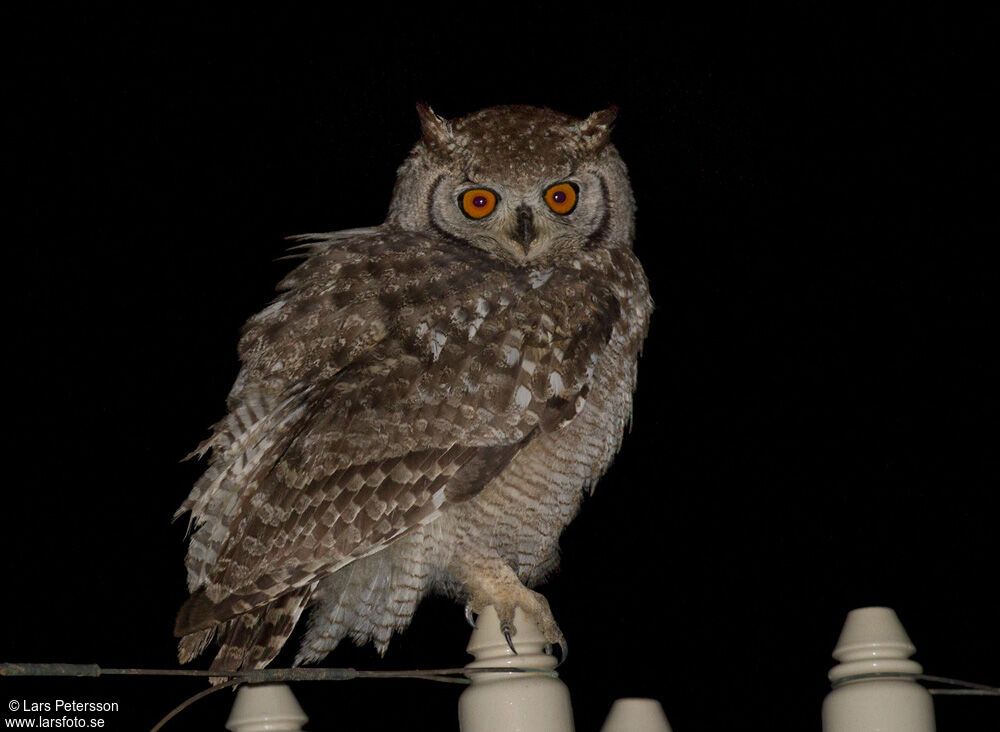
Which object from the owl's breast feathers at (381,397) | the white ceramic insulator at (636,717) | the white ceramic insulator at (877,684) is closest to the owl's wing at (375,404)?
the owl's breast feathers at (381,397)

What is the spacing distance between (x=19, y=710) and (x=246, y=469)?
0.64 m

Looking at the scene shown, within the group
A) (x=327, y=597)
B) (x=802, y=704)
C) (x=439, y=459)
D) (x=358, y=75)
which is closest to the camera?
(x=439, y=459)

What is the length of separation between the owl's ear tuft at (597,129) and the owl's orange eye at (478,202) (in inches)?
7.9

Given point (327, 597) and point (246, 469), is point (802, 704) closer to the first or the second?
point (327, 597)

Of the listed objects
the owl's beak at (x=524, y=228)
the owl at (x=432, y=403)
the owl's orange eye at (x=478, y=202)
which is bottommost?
the owl at (x=432, y=403)

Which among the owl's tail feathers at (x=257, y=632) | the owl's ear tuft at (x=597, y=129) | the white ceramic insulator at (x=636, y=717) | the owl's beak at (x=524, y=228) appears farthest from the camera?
the owl's ear tuft at (x=597, y=129)

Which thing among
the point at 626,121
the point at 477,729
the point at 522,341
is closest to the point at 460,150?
the point at 522,341

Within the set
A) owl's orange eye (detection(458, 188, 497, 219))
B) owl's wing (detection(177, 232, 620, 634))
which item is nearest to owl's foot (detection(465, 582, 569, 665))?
owl's wing (detection(177, 232, 620, 634))

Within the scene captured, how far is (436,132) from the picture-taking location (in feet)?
7.09

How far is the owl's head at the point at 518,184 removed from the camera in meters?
2.07

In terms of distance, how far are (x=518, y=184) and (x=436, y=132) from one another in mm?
202

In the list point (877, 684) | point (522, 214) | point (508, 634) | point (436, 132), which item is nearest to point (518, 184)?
point (522, 214)

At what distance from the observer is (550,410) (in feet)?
6.38

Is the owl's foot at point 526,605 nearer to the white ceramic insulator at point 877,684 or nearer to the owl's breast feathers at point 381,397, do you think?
→ the owl's breast feathers at point 381,397
